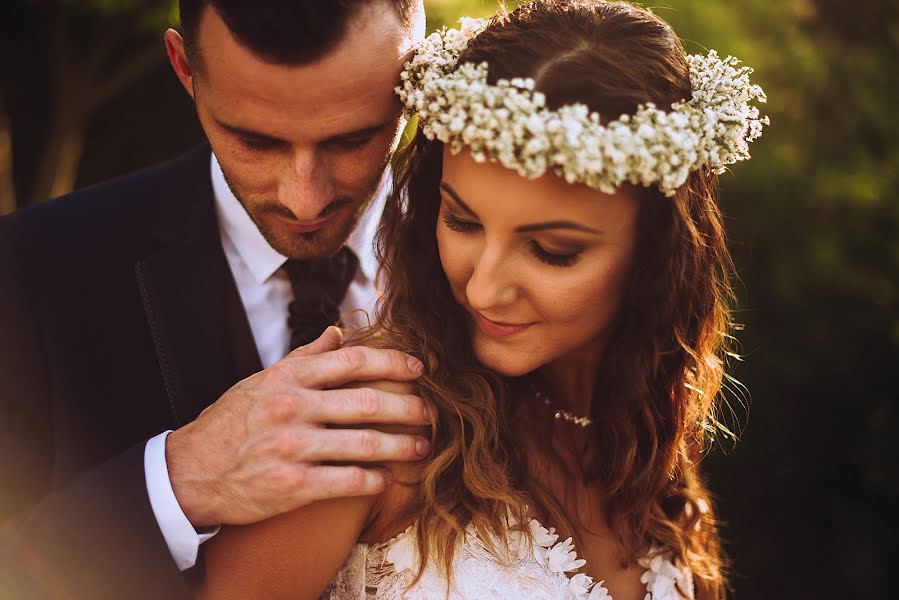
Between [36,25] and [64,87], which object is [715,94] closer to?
[64,87]

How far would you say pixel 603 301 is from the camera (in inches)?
86.1

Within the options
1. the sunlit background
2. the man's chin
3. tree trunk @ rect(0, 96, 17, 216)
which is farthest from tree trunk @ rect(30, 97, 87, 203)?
the man's chin

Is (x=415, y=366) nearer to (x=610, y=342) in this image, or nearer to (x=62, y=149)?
(x=610, y=342)

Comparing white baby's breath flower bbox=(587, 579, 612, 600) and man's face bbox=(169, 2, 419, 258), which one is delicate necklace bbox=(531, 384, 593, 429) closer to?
white baby's breath flower bbox=(587, 579, 612, 600)

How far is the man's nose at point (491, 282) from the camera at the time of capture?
2.04m

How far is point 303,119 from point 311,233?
1.30 feet

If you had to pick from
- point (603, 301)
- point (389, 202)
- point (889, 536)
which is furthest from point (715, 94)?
point (889, 536)

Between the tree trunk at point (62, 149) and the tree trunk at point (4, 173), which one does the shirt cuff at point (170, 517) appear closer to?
the tree trunk at point (4, 173)

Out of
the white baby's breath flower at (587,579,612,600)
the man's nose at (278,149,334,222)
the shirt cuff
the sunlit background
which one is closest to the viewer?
the shirt cuff

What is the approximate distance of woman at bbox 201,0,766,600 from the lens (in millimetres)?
1988

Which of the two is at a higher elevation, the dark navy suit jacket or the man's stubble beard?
the man's stubble beard

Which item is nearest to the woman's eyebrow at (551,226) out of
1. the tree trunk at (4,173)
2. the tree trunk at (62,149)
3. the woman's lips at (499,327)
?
the woman's lips at (499,327)

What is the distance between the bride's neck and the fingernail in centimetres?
51

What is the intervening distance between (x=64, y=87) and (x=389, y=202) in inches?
169
